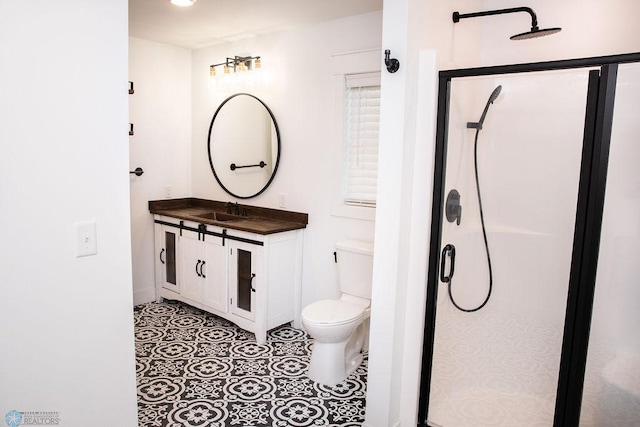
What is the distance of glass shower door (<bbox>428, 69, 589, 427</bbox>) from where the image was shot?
2037 mm

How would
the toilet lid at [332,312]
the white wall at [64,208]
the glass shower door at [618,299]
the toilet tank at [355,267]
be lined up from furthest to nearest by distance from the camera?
the toilet tank at [355,267], the toilet lid at [332,312], the glass shower door at [618,299], the white wall at [64,208]

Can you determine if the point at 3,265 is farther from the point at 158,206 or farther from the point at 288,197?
the point at 158,206

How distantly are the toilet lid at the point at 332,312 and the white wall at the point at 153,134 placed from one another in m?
2.00

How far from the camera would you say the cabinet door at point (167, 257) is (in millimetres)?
4047

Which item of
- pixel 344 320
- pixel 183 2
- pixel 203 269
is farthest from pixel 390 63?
pixel 203 269

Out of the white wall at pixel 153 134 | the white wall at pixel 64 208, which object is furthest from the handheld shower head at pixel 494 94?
the white wall at pixel 153 134

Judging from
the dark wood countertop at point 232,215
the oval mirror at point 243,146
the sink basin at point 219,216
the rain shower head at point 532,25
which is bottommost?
the sink basin at point 219,216

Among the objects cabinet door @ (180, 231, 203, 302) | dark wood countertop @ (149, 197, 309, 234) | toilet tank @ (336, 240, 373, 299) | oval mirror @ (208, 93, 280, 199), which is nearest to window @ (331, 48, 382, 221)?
toilet tank @ (336, 240, 373, 299)

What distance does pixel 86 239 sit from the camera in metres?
1.45

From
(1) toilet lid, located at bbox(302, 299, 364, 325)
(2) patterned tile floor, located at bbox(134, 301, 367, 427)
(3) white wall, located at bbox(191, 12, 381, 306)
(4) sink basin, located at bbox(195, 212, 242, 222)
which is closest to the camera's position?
(2) patterned tile floor, located at bbox(134, 301, 367, 427)

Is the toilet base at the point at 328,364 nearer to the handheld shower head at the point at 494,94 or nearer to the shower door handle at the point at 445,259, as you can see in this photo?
the shower door handle at the point at 445,259

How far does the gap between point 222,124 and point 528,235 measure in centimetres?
293

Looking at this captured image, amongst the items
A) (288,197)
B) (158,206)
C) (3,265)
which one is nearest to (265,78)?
(288,197)

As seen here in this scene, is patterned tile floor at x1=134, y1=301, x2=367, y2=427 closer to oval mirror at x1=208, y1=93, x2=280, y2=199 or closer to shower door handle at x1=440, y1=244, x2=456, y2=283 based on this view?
shower door handle at x1=440, y1=244, x2=456, y2=283
